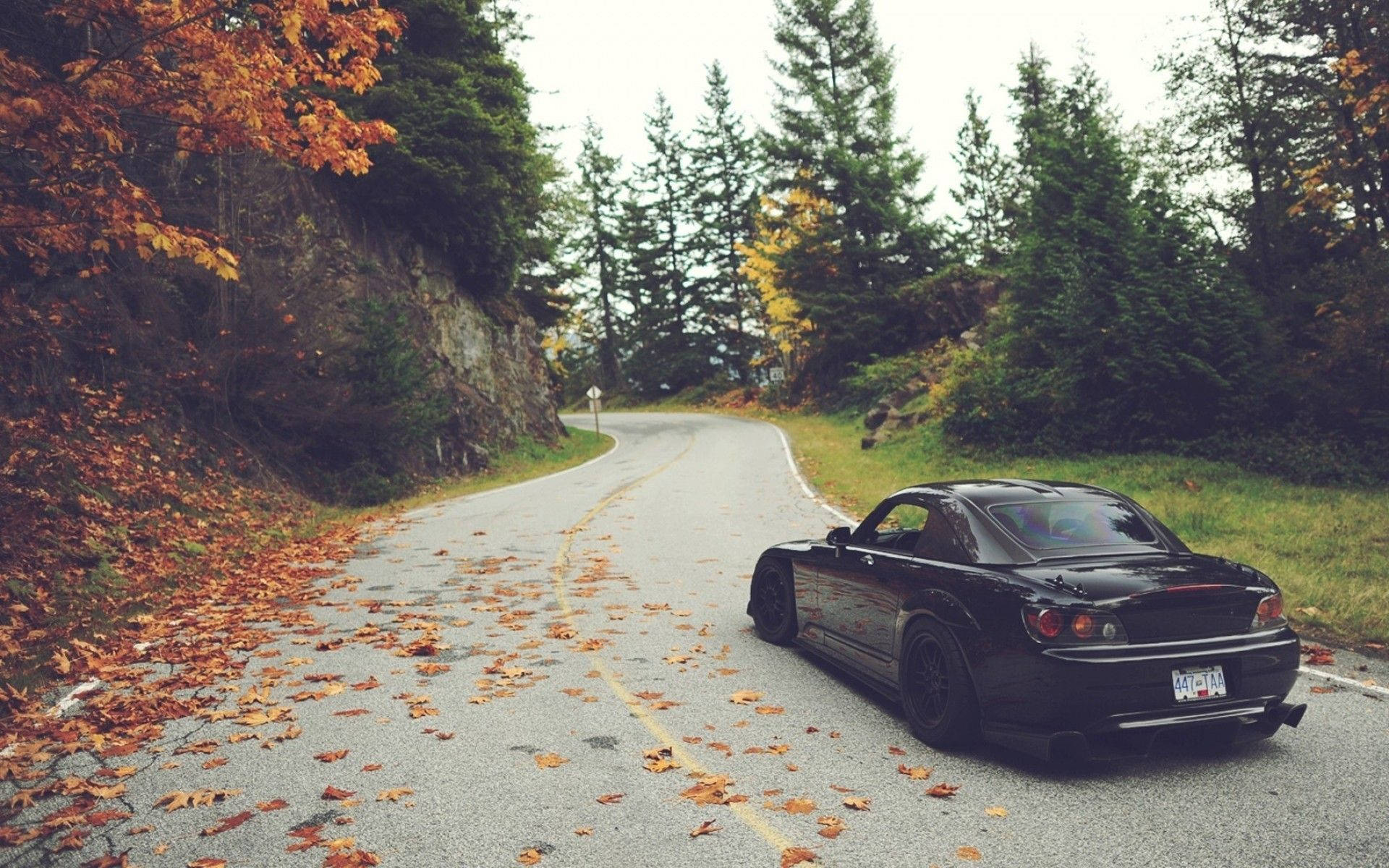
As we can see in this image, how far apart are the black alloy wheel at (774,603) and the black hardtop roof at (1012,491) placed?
70.2 inches

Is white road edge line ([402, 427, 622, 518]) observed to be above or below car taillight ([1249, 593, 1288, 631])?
below

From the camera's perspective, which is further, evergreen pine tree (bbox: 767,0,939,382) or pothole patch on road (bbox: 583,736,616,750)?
evergreen pine tree (bbox: 767,0,939,382)

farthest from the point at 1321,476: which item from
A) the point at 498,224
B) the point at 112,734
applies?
the point at 498,224

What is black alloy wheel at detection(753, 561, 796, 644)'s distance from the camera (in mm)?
7641

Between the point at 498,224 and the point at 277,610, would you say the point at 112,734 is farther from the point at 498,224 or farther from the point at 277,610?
the point at 498,224

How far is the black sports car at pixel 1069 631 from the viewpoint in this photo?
4.61 metres

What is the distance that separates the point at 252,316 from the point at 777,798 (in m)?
16.4

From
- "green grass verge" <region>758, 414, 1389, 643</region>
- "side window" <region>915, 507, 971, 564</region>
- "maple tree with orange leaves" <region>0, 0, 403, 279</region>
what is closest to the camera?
"side window" <region>915, 507, 971, 564</region>

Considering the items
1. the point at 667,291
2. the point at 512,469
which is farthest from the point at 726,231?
the point at 512,469

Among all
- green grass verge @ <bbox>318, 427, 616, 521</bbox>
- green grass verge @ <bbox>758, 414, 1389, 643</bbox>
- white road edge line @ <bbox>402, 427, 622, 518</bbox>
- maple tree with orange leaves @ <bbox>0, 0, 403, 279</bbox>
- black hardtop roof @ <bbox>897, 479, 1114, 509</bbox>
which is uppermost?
maple tree with orange leaves @ <bbox>0, 0, 403, 279</bbox>

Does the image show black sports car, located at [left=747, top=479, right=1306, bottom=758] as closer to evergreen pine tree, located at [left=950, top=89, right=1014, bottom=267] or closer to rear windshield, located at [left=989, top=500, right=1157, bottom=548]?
rear windshield, located at [left=989, top=500, right=1157, bottom=548]

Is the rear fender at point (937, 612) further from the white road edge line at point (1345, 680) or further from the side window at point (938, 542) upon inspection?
the white road edge line at point (1345, 680)

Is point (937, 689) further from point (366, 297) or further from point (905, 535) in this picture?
point (366, 297)

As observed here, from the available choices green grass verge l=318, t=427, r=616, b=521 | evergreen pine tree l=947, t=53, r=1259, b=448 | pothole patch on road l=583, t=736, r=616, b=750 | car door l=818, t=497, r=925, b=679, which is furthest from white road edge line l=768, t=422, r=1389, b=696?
green grass verge l=318, t=427, r=616, b=521
